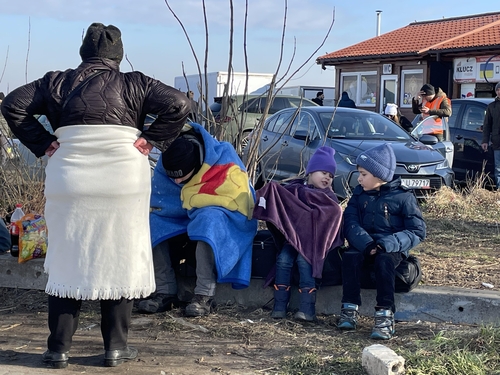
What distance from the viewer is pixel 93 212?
3.58m

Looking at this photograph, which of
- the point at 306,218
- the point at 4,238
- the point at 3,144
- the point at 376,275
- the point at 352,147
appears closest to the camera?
the point at 376,275

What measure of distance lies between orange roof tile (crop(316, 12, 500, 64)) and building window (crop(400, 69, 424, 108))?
2.57 ft

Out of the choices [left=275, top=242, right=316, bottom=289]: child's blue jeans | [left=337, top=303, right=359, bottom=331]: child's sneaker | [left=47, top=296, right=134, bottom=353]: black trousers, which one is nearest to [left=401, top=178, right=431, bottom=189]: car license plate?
[left=275, top=242, right=316, bottom=289]: child's blue jeans

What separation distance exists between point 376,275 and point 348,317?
0.32 metres

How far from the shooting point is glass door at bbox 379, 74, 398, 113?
25.4 metres

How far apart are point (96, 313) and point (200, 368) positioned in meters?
1.28

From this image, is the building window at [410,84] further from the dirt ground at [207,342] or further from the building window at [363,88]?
the dirt ground at [207,342]

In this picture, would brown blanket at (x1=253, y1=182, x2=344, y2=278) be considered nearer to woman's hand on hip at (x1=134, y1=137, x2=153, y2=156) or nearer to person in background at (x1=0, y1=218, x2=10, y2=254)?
woman's hand on hip at (x1=134, y1=137, x2=153, y2=156)

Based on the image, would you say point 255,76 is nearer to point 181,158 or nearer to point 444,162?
point 444,162

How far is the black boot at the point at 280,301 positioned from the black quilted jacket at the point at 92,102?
1450 mm

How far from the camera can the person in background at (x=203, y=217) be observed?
15.2 feet

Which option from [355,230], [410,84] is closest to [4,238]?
[355,230]

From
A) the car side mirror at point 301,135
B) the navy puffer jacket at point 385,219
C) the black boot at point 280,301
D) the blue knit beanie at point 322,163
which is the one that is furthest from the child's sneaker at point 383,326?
the car side mirror at point 301,135

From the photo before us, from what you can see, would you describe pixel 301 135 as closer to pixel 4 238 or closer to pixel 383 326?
pixel 4 238
